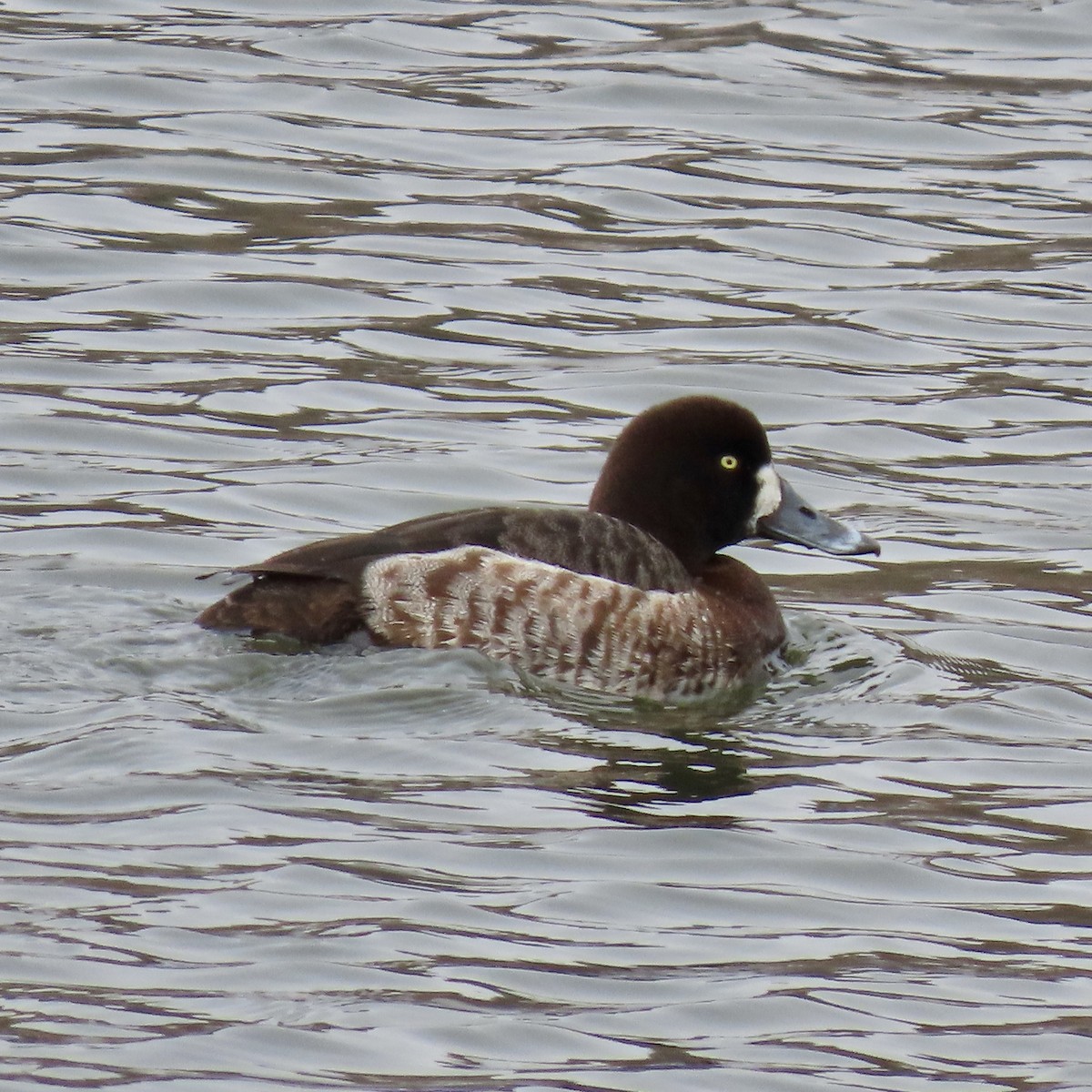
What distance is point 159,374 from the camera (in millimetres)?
10742

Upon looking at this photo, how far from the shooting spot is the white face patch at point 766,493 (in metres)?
8.20

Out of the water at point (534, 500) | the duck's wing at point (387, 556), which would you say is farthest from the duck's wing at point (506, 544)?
the water at point (534, 500)

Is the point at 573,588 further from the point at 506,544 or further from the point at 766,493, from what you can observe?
the point at 766,493

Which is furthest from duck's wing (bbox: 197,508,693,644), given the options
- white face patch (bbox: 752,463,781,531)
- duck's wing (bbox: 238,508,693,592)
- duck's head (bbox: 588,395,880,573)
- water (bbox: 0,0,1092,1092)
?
white face patch (bbox: 752,463,781,531)

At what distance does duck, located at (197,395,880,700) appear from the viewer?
7473 millimetres

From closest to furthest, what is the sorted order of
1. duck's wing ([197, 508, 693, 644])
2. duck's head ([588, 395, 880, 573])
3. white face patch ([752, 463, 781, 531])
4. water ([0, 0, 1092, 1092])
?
water ([0, 0, 1092, 1092]) → duck's wing ([197, 508, 693, 644]) → duck's head ([588, 395, 880, 573]) → white face patch ([752, 463, 781, 531])

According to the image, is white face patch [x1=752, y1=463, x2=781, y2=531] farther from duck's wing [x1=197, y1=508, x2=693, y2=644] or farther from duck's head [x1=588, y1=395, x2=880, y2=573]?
duck's wing [x1=197, y1=508, x2=693, y2=644]

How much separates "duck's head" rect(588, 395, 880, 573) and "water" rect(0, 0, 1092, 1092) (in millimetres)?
370

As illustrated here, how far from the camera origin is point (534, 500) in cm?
955

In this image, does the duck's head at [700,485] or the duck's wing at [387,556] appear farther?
the duck's head at [700,485]

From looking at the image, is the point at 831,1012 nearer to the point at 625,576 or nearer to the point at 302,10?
the point at 625,576

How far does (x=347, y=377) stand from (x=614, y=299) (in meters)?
1.70

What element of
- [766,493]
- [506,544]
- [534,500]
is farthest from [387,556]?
[534,500]

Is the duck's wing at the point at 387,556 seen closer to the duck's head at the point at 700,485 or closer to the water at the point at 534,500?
the water at the point at 534,500
